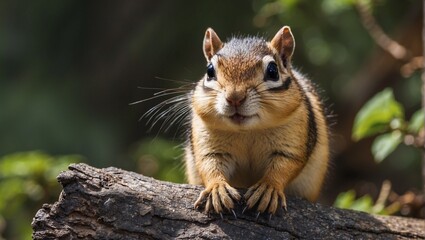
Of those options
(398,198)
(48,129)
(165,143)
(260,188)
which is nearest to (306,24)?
(165,143)

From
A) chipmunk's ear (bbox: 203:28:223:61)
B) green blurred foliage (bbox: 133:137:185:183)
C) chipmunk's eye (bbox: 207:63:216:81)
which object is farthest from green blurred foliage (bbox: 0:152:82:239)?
chipmunk's eye (bbox: 207:63:216:81)

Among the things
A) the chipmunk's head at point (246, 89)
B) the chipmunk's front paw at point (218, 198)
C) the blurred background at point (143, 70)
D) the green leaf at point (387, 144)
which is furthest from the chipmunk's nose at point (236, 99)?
the blurred background at point (143, 70)

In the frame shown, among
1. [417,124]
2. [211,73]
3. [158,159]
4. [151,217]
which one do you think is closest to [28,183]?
[158,159]

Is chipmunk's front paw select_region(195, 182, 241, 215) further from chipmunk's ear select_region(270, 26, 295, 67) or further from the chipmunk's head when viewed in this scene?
chipmunk's ear select_region(270, 26, 295, 67)

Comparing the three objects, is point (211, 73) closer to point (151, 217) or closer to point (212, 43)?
point (212, 43)

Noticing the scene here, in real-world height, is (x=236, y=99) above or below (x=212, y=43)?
below

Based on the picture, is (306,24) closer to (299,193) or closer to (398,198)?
(398,198)

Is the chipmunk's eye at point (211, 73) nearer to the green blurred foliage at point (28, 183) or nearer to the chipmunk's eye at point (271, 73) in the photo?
the chipmunk's eye at point (271, 73)
